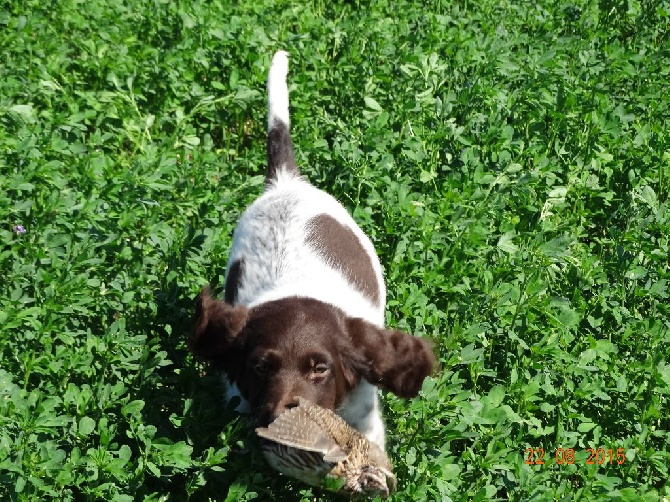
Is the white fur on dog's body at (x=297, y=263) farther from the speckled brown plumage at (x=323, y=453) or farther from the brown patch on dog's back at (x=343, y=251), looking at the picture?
the speckled brown plumage at (x=323, y=453)

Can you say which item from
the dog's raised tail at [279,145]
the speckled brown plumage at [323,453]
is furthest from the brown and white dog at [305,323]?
the dog's raised tail at [279,145]

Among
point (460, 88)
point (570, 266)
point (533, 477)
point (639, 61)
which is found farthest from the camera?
point (639, 61)

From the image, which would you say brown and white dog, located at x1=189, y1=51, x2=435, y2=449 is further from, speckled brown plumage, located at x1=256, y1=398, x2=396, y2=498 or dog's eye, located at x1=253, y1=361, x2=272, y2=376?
speckled brown plumage, located at x1=256, y1=398, x2=396, y2=498

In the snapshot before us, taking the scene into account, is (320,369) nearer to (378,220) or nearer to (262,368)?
(262,368)

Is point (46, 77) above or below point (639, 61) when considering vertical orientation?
below

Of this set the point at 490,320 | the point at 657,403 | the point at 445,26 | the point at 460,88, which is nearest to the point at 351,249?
the point at 490,320

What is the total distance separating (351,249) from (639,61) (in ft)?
9.46

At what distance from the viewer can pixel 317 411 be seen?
367 centimetres

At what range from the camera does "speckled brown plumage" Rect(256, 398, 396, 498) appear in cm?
352

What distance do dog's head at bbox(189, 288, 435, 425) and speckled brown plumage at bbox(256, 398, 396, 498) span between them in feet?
0.75

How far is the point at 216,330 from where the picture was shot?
13.8ft

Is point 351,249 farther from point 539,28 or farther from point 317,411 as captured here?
point 539,28
